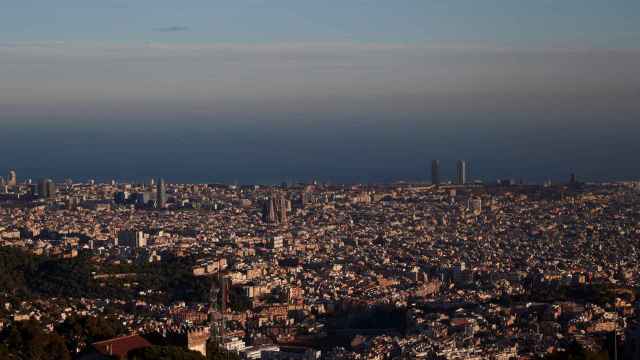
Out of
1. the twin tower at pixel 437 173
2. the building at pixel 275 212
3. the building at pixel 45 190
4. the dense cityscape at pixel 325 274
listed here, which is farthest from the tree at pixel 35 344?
the twin tower at pixel 437 173

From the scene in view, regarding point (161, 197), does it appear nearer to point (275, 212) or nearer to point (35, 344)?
point (275, 212)

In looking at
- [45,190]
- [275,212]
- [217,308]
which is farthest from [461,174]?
[217,308]

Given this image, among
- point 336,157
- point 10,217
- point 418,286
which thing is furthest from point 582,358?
point 336,157

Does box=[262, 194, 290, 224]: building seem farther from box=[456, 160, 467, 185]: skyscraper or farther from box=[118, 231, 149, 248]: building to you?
box=[456, 160, 467, 185]: skyscraper

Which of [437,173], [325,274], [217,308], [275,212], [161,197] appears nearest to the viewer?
[217,308]

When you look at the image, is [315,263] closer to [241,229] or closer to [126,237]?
[126,237]

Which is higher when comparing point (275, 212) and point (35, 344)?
point (35, 344)

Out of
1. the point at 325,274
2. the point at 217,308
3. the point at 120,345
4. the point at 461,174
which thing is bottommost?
the point at 461,174

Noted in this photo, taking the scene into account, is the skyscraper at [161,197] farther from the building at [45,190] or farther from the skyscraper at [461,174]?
the skyscraper at [461,174]
